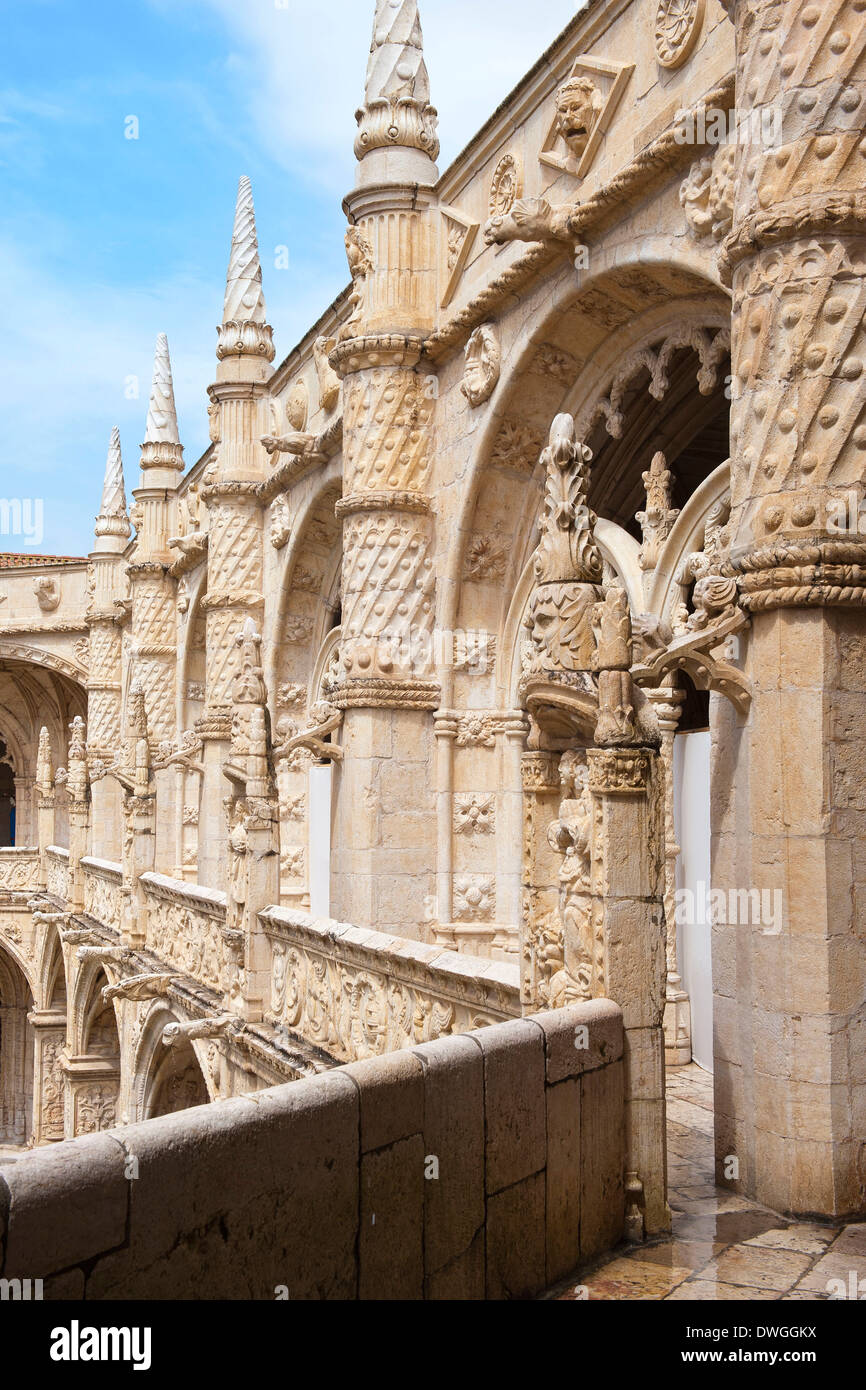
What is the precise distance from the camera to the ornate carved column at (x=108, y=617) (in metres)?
25.8

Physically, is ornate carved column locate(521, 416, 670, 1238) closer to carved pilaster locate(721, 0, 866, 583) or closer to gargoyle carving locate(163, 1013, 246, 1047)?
carved pilaster locate(721, 0, 866, 583)

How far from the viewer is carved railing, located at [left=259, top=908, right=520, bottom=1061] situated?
6.16 m

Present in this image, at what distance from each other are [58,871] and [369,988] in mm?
16100

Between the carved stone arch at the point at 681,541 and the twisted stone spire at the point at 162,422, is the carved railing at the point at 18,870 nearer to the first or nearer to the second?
the twisted stone spire at the point at 162,422

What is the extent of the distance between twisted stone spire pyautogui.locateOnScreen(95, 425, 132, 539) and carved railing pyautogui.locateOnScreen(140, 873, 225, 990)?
14369 millimetres

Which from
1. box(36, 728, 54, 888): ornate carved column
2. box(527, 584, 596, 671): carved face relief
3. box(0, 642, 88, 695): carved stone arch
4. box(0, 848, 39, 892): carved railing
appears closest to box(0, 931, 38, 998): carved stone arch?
box(0, 848, 39, 892): carved railing

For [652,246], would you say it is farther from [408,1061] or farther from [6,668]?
[6,668]

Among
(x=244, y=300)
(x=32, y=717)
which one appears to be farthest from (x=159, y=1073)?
(x=32, y=717)

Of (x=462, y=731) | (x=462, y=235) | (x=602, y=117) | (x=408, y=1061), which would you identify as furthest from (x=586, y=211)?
(x=408, y=1061)

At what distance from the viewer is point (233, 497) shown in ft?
51.7

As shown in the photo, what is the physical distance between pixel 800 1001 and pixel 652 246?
4.46 metres

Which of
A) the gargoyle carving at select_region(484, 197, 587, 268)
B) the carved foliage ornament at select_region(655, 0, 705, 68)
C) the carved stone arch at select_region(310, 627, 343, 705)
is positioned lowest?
the carved stone arch at select_region(310, 627, 343, 705)

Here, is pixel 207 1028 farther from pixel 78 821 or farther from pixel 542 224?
pixel 78 821
